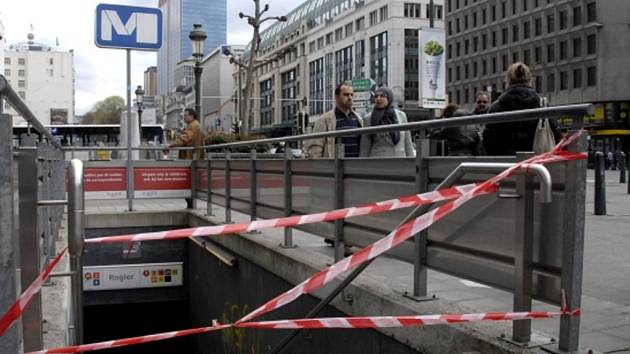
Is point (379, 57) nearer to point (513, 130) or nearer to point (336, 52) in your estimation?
point (336, 52)

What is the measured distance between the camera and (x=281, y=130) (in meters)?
116

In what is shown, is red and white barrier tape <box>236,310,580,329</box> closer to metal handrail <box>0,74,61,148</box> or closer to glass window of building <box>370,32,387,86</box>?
metal handrail <box>0,74,61,148</box>

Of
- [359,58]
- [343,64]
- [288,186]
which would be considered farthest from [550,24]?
[288,186]

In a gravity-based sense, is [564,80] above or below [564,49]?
below

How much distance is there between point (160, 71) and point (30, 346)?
157 m

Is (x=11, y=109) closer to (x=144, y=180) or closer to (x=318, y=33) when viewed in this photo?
(x=144, y=180)

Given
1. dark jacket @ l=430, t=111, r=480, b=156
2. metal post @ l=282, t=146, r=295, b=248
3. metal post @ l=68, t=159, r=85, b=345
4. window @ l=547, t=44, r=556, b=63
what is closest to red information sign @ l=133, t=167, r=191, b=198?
metal post @ l=282, t=146, r=295, b=248

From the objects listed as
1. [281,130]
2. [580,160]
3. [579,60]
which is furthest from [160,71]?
[580,160]

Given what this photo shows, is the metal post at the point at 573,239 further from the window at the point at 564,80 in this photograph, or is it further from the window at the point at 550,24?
the window at the point at 550,24

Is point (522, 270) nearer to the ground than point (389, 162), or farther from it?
nearer to the ground

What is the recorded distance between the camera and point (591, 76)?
5650 centimetres

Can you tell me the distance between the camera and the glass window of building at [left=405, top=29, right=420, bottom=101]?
8488cm

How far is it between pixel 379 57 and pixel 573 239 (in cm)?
8638

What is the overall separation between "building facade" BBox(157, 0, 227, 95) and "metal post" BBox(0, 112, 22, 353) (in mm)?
100581
